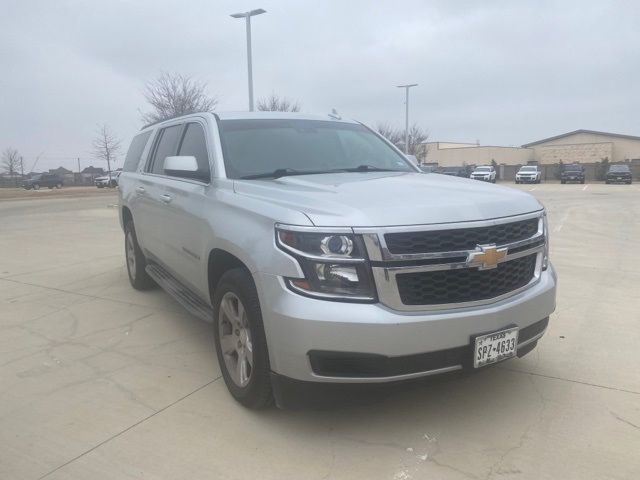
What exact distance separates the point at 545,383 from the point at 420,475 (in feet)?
4.72

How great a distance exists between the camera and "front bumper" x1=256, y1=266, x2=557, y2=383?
2674 mm

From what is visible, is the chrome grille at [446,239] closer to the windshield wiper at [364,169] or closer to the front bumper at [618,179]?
the windshield wiper at [364,169]

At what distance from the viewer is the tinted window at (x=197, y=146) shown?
4.12 meters

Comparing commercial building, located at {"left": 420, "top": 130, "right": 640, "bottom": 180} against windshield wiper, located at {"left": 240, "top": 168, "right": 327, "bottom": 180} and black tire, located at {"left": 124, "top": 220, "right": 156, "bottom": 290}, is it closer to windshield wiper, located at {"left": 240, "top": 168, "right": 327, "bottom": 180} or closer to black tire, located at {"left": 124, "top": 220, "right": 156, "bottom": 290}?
black tire, located at {"left": 124, "top": 220, "right": 156, "bottom": 290}

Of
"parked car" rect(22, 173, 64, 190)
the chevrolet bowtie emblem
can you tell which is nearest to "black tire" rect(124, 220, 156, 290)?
the chevrolet bowtie emblem

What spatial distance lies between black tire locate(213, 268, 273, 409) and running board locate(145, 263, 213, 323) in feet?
1.59

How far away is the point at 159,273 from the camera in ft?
17.6

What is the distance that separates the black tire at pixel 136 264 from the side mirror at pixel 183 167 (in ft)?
7.11

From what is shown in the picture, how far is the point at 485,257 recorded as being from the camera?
2879 millimetres

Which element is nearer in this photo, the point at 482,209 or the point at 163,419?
the point at 482,209

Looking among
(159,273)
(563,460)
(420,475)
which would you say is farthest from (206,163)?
(563,460)

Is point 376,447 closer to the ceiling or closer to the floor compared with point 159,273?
closer to the floor

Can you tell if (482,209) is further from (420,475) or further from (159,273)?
(159,273)

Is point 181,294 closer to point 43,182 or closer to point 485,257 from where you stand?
point 485,257
